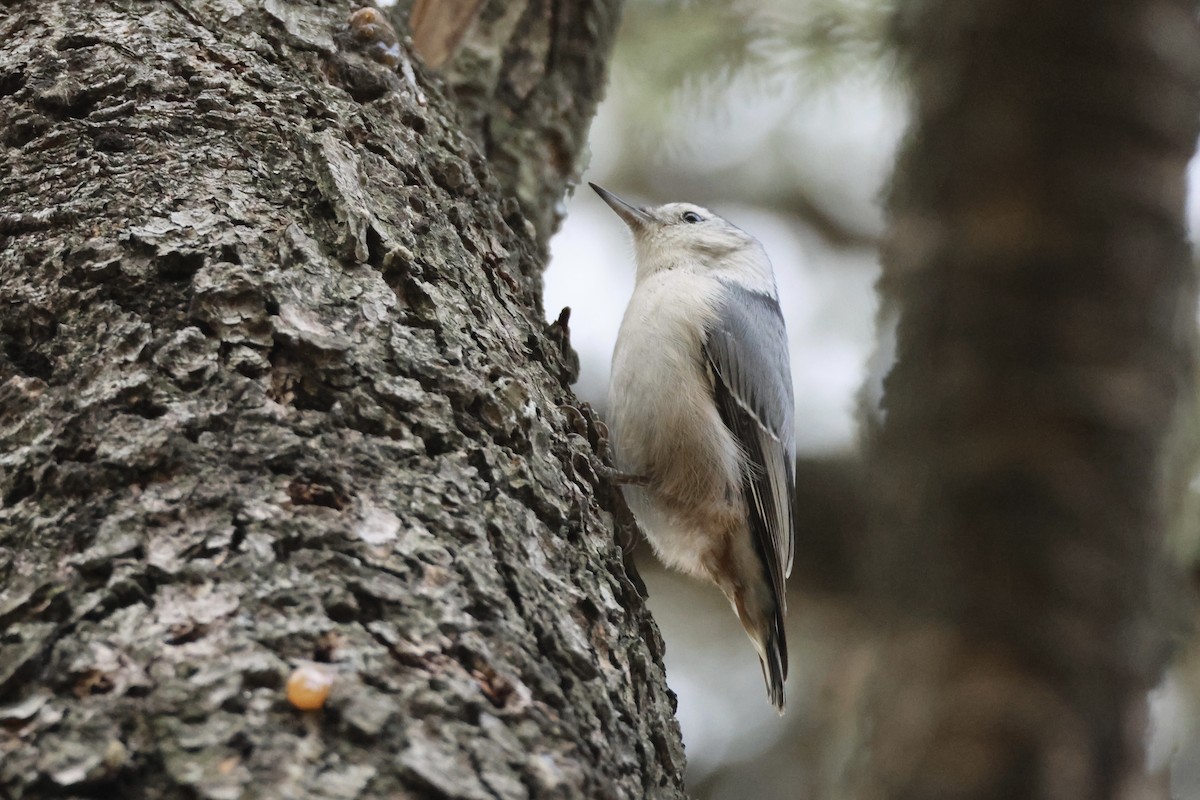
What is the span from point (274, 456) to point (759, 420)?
1.60m

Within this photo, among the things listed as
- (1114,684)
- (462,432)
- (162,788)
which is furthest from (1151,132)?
(162,788)

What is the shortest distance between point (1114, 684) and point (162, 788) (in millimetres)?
1203

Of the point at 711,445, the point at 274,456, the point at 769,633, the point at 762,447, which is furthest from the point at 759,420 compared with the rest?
the point at 274,456

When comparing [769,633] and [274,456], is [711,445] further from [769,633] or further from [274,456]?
Result: [274,456]

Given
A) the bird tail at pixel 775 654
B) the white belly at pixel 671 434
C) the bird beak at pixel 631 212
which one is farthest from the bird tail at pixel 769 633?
the bird beak at pixel 631 212

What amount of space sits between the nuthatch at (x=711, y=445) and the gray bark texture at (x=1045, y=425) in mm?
879

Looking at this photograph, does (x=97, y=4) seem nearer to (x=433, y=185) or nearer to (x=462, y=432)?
(x=433, y=185)

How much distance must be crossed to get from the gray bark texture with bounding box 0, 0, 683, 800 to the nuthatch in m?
0.60

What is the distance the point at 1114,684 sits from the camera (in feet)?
5.02

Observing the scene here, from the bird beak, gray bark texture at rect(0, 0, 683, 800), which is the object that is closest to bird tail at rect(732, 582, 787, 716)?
gray bark texture at rect(0, 0, 683, 800)

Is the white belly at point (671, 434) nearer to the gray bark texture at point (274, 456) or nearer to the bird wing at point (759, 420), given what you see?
the bird wing at point (759, 420)

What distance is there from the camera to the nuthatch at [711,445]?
103 inches

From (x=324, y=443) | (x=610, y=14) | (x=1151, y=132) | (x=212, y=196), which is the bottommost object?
(x=324, y=443)

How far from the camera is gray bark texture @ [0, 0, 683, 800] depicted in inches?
43.9
